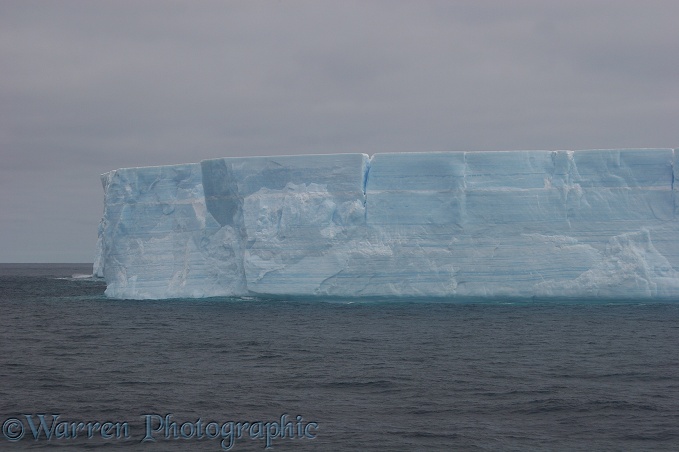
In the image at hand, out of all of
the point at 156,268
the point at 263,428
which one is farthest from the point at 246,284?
the point at 263,428

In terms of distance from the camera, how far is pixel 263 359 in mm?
10961

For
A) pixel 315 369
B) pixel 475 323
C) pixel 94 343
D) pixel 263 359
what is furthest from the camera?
pixel 475 323

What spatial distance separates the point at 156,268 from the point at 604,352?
1121cm

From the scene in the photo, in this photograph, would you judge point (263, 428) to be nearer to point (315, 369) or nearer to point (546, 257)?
point (315, 369)

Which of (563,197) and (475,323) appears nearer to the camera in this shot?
(475,323)
